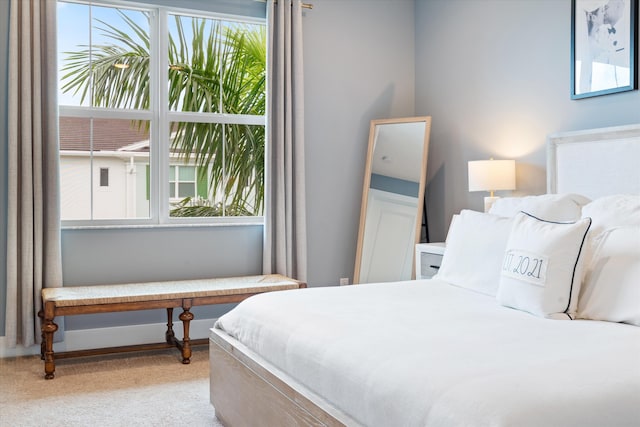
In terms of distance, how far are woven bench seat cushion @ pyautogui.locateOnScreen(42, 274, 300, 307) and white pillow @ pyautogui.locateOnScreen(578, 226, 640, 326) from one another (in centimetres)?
214

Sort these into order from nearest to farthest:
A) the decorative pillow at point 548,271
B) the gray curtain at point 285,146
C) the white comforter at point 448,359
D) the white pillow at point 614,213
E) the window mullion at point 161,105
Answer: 1. the white comforter at point 448,359
2. the decorative pillow at point 548,271
3. the white pillow at point 614,213
4. the window mullion at point 161,105
5. the gray curtain at point 285,146

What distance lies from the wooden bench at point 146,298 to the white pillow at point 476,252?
1.36 m

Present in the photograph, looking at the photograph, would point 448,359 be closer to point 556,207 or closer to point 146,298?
point 556,207

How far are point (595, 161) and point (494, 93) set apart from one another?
110 cm

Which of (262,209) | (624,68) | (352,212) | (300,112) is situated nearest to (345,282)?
(352,212)

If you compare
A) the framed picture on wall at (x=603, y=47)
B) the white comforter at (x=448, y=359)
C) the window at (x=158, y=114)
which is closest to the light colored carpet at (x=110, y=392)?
the white comforter at (x=448, y=359)

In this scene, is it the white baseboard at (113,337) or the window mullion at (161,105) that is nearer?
the white baseboard at (113,337)

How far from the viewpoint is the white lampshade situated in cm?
395

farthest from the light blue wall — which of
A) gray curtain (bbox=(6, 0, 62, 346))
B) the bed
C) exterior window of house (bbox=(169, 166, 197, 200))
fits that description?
gray curtain (bbox=(6, 0, 62, 346))

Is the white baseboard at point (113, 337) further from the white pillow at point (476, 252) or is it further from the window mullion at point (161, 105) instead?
the white pillow at point (476, 252)

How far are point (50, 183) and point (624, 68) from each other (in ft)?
11.2

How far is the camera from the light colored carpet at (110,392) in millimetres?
2873

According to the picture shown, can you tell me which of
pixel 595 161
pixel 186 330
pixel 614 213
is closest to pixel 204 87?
pixel 186 330

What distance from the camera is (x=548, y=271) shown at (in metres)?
2.27
